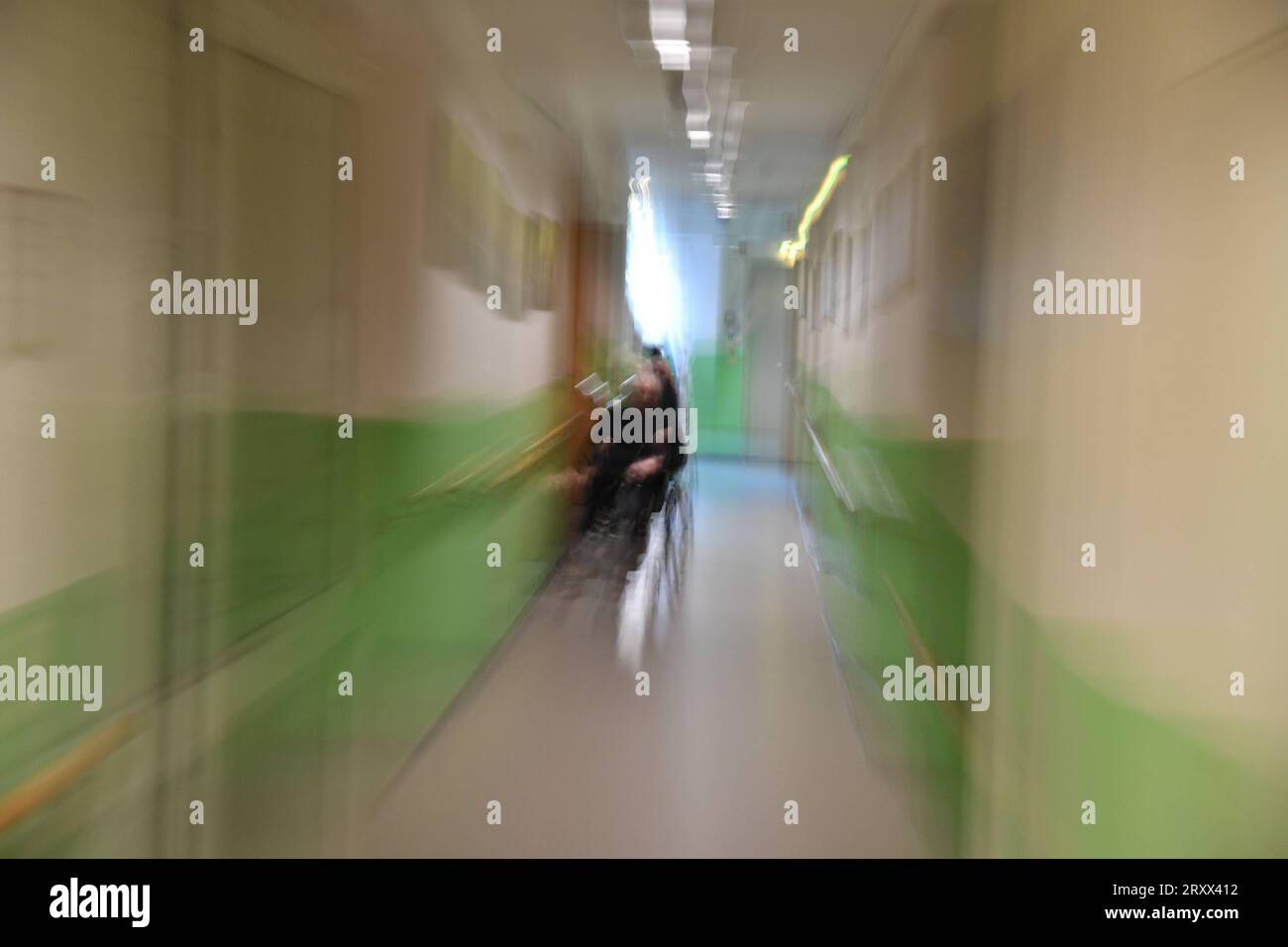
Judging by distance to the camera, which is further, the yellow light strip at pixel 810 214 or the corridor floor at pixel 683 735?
the yellow light strip at pixel 810 214

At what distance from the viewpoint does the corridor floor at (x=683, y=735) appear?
10.6 feet

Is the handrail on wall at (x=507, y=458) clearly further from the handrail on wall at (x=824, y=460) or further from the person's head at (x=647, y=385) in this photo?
the handrail on wall at (x=824, y=460)

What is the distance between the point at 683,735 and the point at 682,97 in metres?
2.48

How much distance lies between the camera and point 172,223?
271cm

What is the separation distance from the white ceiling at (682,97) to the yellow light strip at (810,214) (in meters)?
0.05

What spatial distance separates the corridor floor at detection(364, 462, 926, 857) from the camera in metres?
3.22

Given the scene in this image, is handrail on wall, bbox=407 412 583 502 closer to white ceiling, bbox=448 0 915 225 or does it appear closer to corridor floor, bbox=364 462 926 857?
corridor floor, bbox=364 462 926 857

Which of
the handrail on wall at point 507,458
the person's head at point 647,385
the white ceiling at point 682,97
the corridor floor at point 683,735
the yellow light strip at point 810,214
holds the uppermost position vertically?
the white ceiling at point 682,97

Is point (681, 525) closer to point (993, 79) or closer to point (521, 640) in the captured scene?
point (521, 640)

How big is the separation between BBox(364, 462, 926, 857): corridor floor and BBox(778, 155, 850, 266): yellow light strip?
88 centimetres

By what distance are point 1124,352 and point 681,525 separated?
6.06 feet

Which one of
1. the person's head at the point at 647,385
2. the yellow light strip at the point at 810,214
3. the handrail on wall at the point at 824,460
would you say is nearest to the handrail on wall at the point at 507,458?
the person's head at the point at 647,385

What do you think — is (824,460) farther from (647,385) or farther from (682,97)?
(682,97)

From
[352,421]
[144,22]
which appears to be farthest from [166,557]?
[144,22]
